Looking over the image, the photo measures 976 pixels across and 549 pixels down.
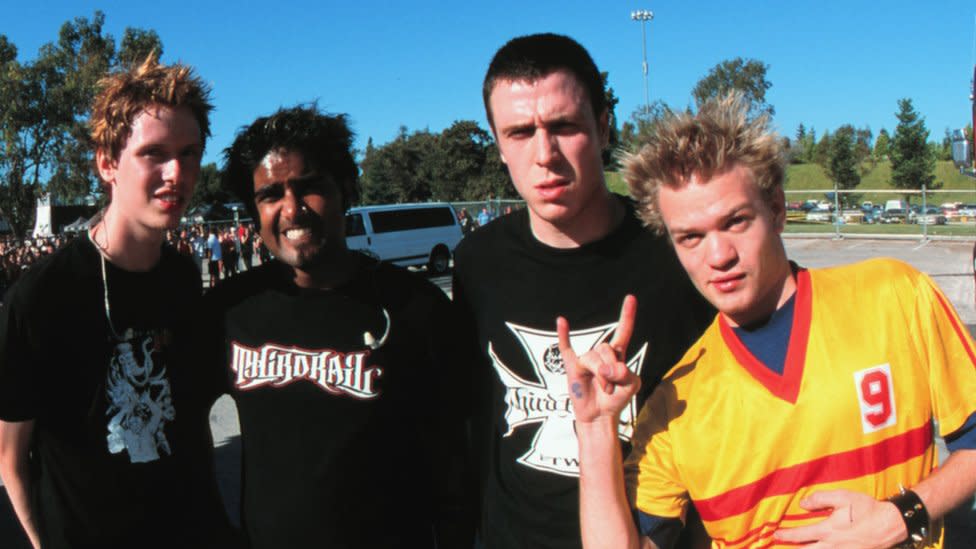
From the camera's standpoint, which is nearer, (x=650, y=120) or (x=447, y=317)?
(x=650, y=120)

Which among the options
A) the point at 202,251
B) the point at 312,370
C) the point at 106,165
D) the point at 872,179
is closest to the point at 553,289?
the point at 312,370

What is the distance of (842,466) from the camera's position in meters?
1.55

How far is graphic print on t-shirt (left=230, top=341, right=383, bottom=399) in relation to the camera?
6.91ft

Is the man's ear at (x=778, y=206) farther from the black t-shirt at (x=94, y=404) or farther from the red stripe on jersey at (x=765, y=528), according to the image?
the black t-shirt at (x=94, y=404)

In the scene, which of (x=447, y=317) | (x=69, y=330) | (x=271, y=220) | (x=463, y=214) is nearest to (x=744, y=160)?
(x=447, y=317)

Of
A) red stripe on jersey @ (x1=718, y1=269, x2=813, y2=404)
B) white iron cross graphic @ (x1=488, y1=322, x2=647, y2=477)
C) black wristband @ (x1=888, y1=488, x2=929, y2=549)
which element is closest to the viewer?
black wristband @ (x1=888, y1=488, x2=929, y2=549)

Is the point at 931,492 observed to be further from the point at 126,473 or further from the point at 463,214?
the point at 463,214

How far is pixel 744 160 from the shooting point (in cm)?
169

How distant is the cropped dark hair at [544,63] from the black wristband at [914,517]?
132 centimetres

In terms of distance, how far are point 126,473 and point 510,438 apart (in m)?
1.19

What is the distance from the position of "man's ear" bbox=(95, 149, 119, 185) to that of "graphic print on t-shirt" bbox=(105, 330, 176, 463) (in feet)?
1.85

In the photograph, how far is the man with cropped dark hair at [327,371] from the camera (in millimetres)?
2072

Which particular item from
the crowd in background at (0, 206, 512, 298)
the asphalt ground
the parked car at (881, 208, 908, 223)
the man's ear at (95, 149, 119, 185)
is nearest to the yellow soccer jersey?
the man's ear at (95, 149, 119, 185)

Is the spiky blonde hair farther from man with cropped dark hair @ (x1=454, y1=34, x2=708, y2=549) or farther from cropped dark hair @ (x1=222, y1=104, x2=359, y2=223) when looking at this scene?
cropped dark hair @ (x1=222, y1=104, x2=359, y2=223)
